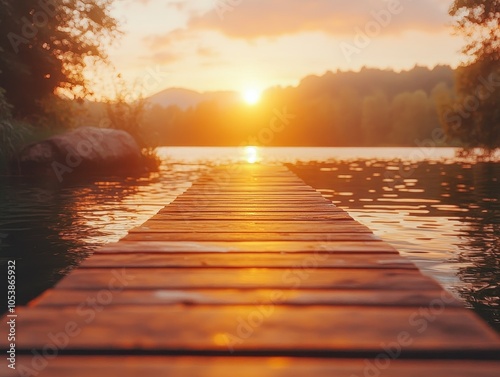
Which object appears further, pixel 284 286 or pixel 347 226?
pixel 347 226

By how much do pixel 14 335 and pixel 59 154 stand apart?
19196 millimetres

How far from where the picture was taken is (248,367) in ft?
6.39

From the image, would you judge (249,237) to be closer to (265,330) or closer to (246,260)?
(246,260)

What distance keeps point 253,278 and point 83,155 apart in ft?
64.4

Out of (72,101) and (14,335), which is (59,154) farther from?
(14,335)

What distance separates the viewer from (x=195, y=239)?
442 centimetres

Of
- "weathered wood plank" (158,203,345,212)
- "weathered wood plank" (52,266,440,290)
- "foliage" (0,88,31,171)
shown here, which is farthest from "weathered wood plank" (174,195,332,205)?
"foliage" (0,88,31,171)

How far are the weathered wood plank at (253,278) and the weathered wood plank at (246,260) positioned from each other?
4.2 inches

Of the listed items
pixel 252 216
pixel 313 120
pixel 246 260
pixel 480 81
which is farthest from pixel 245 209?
pixel 313 120

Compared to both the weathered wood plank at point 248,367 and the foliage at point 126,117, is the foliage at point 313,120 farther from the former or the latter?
the weathered wood plank at point 248,367

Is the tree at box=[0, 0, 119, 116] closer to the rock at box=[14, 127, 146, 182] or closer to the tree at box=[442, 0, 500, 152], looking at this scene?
the rock at box=[14, 127, 146, 182]

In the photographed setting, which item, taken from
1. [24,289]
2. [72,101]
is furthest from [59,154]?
[24,289]

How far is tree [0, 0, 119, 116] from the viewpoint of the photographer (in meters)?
19.9

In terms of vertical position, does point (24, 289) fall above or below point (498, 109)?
below
